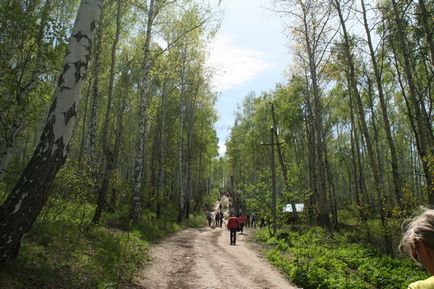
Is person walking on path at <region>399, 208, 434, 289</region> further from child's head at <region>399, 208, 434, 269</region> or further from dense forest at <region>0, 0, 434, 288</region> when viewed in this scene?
dense forest at <region>0, 0, 434, 288</region>

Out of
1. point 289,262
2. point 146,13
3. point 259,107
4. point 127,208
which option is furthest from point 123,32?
point 259,107

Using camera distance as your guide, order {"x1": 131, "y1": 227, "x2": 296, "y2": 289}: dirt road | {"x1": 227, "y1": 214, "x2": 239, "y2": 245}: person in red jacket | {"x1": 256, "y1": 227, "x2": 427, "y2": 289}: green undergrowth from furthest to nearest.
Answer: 1. {"x1": 227, "y1": 214, "x2": 239, "y2": 245}: person in red jacket
2. {"x1": 256, "y1": 227, "x2": 427, "y2": 289}: green undergrowth
3. {"x1": 131, "y1": 227, "x2": 296, "y2": 289}: dirt road

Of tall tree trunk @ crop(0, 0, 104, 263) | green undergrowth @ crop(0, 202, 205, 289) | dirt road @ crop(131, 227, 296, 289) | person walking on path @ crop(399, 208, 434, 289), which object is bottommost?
dirt road @ crop(131, 227, 296, 289)

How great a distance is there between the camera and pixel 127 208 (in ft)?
63.8

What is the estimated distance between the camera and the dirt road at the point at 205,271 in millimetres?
8664

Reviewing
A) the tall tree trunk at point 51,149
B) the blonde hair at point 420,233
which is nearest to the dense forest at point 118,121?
the tall tree trunk at point 51,149

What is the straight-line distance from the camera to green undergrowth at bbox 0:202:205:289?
18.3 feet

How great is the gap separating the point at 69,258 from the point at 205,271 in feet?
13.7

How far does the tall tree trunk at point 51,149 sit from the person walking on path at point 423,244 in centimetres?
497

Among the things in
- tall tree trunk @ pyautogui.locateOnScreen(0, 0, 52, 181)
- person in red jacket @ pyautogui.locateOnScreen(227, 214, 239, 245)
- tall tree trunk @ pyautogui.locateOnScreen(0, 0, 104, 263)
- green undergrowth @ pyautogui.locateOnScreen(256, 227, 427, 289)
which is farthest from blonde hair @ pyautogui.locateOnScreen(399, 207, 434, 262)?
person in red jacket @ pyautogui.locateOnScreen(227, 214, 239, 245)

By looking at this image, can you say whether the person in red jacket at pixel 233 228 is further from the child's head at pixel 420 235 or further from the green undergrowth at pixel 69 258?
the child's head at pixel 420 235

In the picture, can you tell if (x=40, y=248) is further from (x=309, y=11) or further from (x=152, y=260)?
(x=309, y=11)

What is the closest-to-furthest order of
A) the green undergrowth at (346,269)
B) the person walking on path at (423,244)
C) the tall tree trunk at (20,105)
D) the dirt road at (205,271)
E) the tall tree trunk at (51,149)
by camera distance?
the person walking on path at (423,244) → the tall tree trunk at (51,149) → the dirt road at (205,271) → the green undergrowth at (346,269) → the tall tree trunk at (20,105)

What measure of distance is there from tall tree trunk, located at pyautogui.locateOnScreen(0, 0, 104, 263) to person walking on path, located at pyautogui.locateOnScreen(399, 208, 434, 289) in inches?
196
